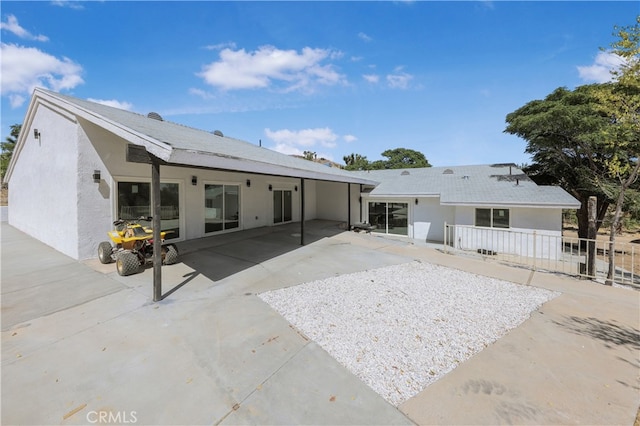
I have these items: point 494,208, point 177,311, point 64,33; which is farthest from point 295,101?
point 177,311

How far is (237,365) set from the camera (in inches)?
112

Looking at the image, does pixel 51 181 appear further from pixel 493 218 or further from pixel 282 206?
pixel 493 218

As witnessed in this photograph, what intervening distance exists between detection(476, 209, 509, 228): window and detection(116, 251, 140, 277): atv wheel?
13.6m

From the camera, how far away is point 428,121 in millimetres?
16859

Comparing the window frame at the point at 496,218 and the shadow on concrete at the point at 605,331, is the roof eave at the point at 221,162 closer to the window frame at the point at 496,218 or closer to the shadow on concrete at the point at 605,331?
the shadow on concrete at the point at 605,331

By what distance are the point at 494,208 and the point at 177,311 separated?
13297mm

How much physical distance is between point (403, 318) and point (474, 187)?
12020 millimetres

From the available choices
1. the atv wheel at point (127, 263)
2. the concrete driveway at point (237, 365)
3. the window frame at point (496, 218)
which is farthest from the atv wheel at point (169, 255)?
the window frame at point (496, 218)

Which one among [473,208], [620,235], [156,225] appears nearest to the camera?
[156,225]

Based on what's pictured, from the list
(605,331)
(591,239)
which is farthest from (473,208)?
(605,331)

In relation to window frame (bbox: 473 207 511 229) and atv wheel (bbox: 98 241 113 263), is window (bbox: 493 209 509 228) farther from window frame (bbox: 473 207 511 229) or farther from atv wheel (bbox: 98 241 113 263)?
atv wheel (bbox: 98 241 113 263)

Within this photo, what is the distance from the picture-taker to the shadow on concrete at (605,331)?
3.56 metres

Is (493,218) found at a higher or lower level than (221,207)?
lower

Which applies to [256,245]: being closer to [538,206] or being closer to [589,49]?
[538,206]
